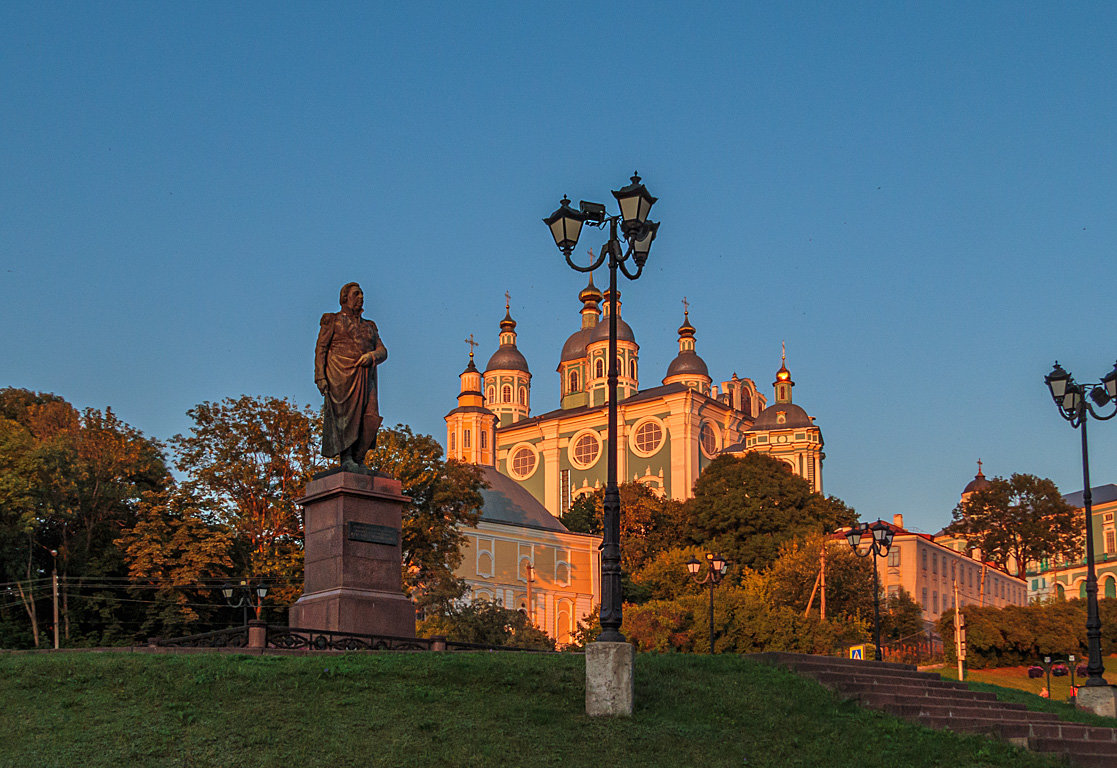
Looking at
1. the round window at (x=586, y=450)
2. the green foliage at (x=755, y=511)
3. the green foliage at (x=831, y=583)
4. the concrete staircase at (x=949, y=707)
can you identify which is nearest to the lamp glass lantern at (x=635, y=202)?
the concrete staircase at (x=949, y=707)

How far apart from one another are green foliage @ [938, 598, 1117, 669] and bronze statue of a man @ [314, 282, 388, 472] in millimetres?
45321

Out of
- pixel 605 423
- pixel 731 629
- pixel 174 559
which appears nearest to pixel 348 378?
pixel 174 559

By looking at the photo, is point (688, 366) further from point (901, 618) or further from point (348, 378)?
point (348, 378)

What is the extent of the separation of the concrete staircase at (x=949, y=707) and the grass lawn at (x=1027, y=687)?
125 cm

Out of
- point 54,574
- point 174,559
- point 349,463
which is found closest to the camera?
point 349,463

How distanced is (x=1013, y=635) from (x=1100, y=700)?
125 ft

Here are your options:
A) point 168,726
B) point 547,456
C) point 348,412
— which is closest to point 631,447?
point 547,456

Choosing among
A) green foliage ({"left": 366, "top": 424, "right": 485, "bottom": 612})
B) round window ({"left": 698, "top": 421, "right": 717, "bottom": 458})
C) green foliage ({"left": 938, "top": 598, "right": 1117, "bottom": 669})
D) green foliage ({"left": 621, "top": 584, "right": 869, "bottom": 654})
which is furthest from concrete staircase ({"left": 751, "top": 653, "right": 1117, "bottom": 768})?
round window ({"left": 698, "top": 421, "right": 717, "bottom": 458})

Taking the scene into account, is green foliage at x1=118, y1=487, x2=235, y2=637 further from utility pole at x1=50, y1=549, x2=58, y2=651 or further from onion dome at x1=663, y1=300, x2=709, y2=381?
onion dome at x1=663, y1=300, x2=709, y2=381

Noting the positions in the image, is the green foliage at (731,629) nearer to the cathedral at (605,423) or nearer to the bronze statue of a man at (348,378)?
the bronze statue of a man at (348,378)

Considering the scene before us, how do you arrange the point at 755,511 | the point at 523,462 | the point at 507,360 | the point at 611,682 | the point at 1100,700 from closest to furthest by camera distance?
the point at 611,682, the point at 1100,700, the point at 755,511, the point at 523,462, the point at 507,360

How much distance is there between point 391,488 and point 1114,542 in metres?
111

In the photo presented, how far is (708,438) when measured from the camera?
95.1m

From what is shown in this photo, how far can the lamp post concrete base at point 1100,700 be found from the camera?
22016mm
